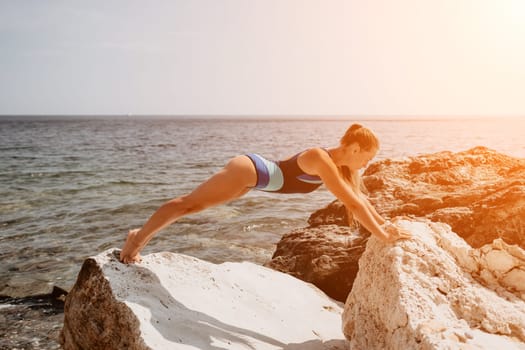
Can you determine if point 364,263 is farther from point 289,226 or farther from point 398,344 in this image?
point 289,226

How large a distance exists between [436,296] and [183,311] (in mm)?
2119

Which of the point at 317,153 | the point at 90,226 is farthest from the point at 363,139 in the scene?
the point at 90,226

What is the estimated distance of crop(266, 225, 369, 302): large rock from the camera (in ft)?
18.6

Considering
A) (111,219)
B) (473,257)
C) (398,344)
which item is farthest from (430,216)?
(111,219)

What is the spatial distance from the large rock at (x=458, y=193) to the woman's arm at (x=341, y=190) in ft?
6.65

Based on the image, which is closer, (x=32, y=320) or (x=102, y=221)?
(x=32, y=320)

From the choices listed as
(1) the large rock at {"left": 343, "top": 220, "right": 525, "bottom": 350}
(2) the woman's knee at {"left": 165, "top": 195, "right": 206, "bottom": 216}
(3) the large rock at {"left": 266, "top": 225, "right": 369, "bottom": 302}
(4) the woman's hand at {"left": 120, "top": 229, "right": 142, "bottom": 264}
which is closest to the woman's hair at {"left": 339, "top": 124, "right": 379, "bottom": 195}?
(1) the large rock at {"left": 343, "top": 220, "right": 525, "bottom": 350}

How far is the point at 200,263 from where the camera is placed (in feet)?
15.2

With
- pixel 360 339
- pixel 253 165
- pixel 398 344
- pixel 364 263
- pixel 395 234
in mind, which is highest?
pixel 253 165

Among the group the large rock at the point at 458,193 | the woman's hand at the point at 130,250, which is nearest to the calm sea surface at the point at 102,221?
the large rock at the point at 458,193

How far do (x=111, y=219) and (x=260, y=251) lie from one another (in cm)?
476

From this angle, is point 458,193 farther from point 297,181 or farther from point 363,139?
point 297,181

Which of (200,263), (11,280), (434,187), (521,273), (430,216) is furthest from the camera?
(11,280)

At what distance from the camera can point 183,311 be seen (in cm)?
374
